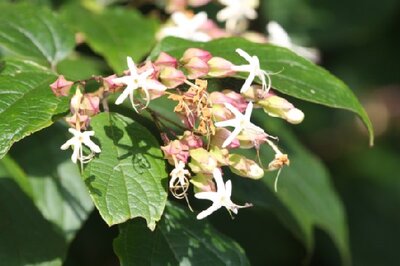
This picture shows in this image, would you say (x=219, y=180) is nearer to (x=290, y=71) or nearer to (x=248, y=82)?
(x=248, y=82)

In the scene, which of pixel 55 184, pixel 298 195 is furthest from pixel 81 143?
pixel 298 195

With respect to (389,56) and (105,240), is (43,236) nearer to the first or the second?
(105,240)

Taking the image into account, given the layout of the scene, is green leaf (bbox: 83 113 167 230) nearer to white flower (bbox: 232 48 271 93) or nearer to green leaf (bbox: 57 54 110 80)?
white flower (bbox: 232 48 271 93)

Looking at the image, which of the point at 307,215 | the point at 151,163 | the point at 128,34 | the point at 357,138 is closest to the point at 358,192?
the point at 357,138

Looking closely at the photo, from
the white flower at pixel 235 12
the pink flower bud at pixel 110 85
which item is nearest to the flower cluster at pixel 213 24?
the white flower at pixel 235 12

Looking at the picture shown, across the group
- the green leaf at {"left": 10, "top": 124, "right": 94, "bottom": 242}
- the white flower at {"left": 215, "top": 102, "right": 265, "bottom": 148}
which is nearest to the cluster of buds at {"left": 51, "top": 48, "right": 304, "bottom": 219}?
the white flower at {"left": 215, "top": 102, "right": 265, "bottom": 148}

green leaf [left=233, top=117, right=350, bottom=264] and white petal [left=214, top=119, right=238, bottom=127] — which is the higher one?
white petal [left=214, top=119, right=238, bottom=127]
